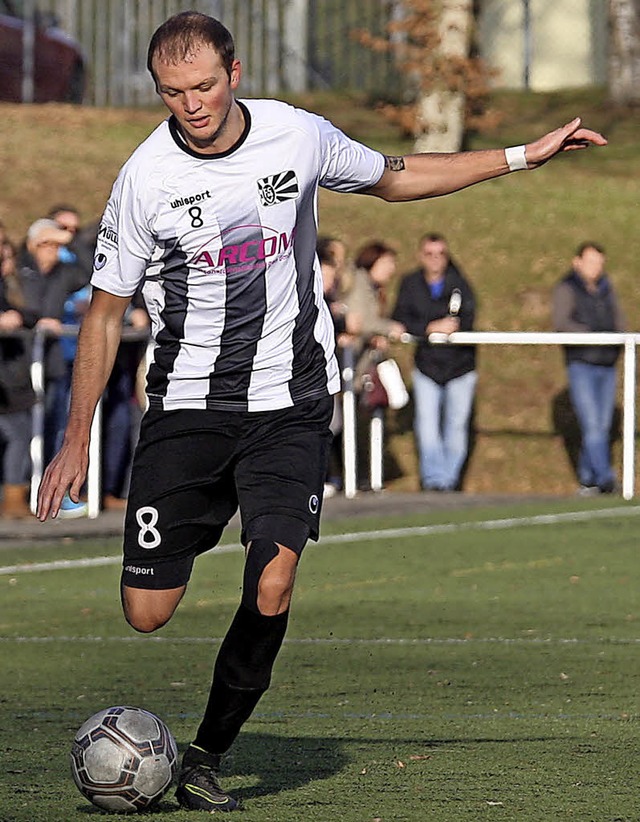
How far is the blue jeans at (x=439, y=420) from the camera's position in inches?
655

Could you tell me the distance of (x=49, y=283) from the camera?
47.0 ft

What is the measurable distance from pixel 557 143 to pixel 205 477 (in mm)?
1586

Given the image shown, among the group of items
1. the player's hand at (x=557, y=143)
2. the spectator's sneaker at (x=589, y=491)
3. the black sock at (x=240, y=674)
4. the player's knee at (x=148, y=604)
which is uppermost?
the player's hand at (x=557, y=143)

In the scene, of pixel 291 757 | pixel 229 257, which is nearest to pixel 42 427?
pixel 291 757

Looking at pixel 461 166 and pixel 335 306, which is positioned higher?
pixel 461 166

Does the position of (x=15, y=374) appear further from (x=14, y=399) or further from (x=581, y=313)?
(x=581, y=313)

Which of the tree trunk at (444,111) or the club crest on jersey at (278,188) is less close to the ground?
the tree trunk at (444,111)

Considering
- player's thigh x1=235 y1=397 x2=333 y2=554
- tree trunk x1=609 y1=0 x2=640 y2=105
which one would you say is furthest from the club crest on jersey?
tree trunk x1=609 y1=0 x2=640 y2=105

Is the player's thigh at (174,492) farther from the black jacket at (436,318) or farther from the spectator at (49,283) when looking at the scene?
the black jacket at (436,318)

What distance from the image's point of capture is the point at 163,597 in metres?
5.96

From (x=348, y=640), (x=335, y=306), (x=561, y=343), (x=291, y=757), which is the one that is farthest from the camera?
(x=561, y=343)

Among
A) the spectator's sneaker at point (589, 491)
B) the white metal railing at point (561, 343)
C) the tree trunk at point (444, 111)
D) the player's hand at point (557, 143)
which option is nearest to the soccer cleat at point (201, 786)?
the player's hand at point (557, 143)

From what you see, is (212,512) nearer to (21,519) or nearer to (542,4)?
(21,519)

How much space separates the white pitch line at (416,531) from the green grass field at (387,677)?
0.21ft
